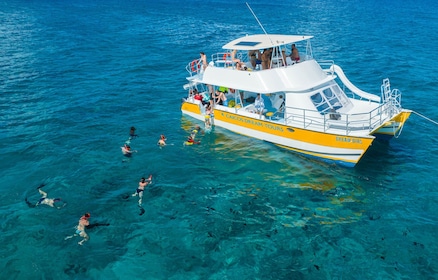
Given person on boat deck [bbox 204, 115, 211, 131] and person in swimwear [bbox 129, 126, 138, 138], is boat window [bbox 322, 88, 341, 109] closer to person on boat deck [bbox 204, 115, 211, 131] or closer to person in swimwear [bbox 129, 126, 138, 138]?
person on boat deck [bbox 204, 115, 211, 131]

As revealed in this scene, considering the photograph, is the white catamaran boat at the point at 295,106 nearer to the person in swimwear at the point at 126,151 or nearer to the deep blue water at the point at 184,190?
the deep blue water at the point at 184,190

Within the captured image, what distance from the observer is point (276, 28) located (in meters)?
63.8

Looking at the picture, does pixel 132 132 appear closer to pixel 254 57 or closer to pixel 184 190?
pixel 184 190

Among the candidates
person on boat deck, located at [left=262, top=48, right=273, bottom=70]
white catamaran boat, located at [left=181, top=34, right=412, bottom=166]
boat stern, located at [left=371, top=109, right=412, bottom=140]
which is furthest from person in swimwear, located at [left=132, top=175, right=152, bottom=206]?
boat stern, located at [left=371, top=109, right=412, bottom=140]

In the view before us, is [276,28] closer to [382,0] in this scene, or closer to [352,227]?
[352,227]

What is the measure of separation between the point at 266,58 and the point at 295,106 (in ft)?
13.4

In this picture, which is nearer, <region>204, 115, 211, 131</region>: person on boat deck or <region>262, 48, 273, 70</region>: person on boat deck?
<region>262, 48, 273, 70</region>: person on boat deck

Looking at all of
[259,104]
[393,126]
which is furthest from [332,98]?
[259,104]

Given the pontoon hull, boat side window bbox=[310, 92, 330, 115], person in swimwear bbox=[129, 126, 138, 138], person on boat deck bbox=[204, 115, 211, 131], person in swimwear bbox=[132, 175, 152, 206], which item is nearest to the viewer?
person in swimwear bbox=[132, 175, 152, 206]

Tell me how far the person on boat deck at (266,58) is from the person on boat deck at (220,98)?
386 cm

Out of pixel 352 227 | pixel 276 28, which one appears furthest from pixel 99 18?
pixel 352 227

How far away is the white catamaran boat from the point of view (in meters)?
22.1

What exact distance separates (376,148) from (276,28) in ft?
145

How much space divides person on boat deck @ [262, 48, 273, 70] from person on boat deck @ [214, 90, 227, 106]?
3860mm
